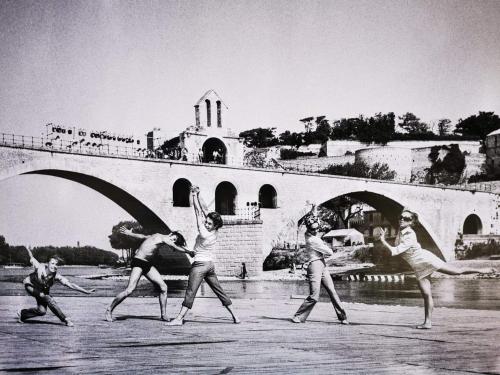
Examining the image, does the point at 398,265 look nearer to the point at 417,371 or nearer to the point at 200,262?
the point at 200,262

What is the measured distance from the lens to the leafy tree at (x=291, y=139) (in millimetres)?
87200

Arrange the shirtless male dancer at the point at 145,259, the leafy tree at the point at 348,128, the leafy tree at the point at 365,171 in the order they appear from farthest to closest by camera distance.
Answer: the leafy tree at the point at 348,128 < the leafy tree at the point at 365,171 < the shirtless male dancer at the point at 145,259

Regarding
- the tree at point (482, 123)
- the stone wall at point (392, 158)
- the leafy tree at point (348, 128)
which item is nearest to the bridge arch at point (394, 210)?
the tree at point (482, 123)

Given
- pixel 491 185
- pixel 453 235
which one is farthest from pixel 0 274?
pixel 491 185

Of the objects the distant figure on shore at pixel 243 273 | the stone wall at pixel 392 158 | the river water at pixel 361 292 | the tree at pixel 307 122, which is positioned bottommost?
the distant figure on shore at pixel 243 273

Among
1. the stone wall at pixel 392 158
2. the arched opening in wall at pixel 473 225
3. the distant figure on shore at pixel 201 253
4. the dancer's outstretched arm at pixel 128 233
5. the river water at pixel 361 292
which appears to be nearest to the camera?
the distant figure on shore at pixel 201 253

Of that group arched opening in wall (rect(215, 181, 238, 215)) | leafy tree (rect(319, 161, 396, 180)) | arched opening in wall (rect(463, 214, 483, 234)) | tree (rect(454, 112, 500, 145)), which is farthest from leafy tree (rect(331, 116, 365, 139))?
arched opening in wall (rect(215, 181, 238, 215))

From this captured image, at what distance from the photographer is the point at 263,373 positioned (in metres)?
3.91

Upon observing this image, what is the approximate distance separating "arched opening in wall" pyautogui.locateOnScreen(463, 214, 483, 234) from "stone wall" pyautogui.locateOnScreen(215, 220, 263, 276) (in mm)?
26292

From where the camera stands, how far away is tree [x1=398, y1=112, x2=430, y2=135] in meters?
86.6

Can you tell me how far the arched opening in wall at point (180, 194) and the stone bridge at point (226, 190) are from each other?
0.05 metres

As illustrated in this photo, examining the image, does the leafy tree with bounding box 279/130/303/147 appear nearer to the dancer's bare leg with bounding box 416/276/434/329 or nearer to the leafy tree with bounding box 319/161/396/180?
the leafy tree with bounding box 319/161/396/180

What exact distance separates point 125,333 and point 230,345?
133 centimetres

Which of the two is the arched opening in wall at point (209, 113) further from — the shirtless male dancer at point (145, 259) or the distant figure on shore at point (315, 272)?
the distant figure on shore at point (315, 272)
